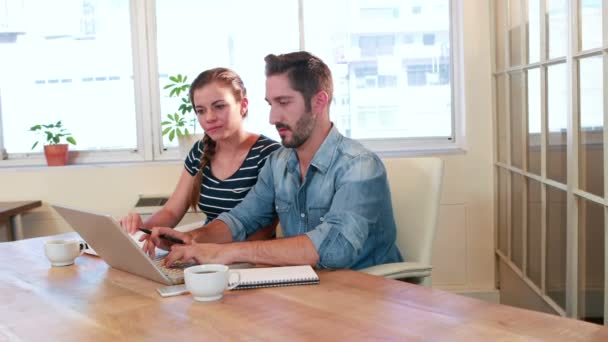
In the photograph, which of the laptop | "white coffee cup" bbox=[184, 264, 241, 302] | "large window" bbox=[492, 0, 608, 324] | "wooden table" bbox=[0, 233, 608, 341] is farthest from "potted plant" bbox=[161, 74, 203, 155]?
"white coffee cup" bbox=[184, 264, 241, 302]

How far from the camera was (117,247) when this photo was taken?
1.53 m

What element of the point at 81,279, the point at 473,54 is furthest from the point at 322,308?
the point at 473,54

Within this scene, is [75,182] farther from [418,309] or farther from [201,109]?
[418,309]

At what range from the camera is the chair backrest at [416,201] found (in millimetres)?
1891

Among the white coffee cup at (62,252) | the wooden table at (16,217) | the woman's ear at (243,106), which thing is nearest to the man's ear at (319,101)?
the woman's ear at (243,106)

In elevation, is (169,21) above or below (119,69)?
above

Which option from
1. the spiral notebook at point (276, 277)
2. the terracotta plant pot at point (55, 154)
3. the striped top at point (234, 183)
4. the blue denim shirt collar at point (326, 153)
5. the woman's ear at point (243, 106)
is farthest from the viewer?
the terracotta plant pot at point (55, 154)

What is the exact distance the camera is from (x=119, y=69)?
141 inches

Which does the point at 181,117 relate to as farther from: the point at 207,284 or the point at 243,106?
the point at 207,284

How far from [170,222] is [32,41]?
69.1 inches

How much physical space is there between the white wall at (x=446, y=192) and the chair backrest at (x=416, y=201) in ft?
4.77

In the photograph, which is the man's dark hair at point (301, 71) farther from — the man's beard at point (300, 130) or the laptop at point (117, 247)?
the laptop at point (117, 247)

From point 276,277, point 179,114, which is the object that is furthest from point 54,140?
point 276,277

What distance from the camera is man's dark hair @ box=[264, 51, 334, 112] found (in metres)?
1.87
